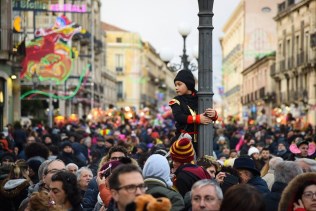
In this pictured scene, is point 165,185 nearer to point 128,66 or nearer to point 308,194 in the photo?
point 308,194

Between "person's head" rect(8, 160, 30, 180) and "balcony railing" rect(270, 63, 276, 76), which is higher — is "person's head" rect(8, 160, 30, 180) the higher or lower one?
the lower one

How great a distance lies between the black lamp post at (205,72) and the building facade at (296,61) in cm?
4123

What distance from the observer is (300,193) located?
6949 mm

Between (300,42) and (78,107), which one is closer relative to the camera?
(300,42)

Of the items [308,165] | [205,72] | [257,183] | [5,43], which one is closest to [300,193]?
[257,183]

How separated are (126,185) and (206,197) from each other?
24.7 inches

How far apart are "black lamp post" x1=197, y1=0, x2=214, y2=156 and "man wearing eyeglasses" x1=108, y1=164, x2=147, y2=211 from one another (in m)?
4.23

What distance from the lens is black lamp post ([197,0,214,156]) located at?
33.7 ft

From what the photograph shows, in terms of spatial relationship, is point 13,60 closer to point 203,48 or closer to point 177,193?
point 203,48

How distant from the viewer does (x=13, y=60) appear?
113 ft

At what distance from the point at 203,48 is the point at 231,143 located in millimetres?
14575

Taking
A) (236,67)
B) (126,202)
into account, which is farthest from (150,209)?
(236,67)

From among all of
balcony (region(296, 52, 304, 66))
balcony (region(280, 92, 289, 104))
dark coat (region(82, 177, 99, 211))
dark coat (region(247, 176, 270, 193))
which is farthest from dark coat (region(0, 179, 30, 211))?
balcony (region(280, 92, 289, 104))

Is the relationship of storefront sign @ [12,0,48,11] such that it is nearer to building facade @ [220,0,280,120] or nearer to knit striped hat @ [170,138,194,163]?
knit striped hat @ [170,138,194,163]
